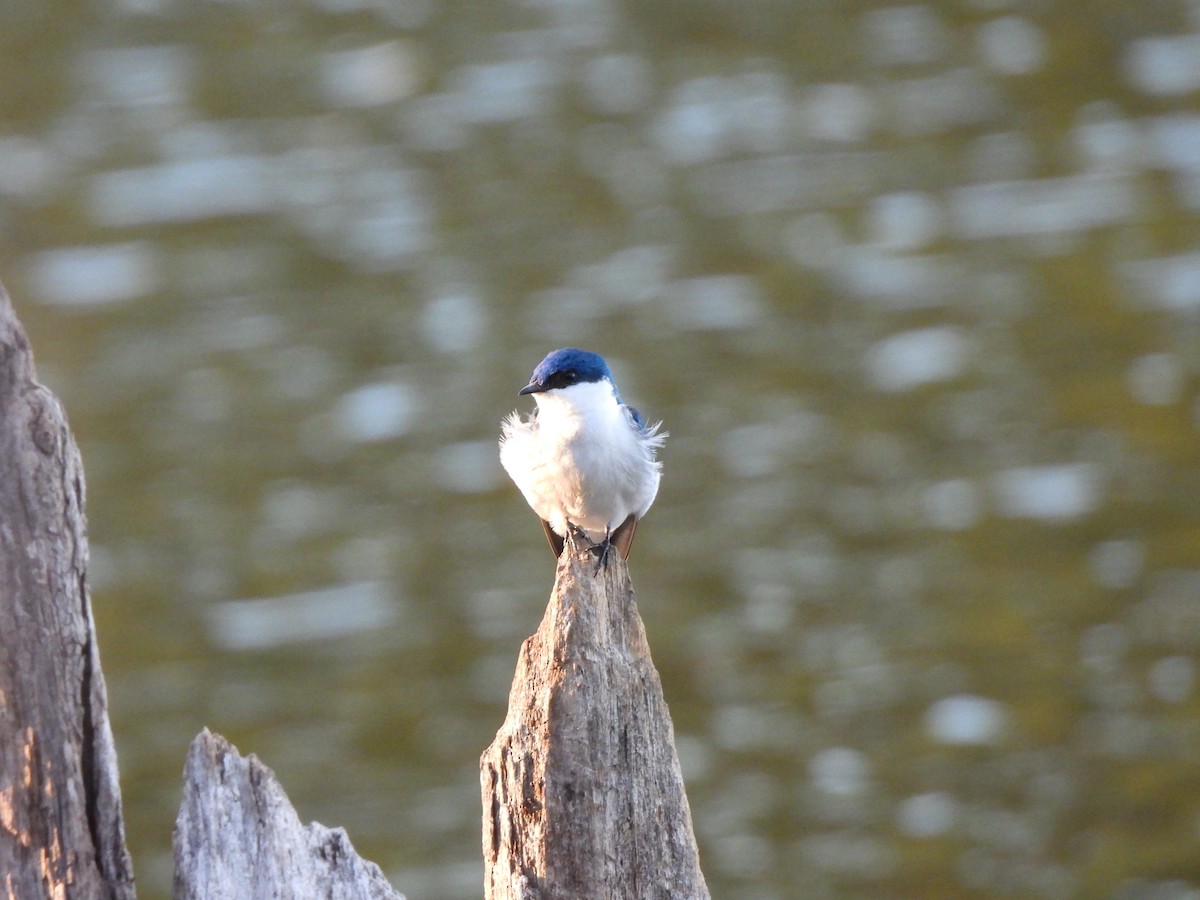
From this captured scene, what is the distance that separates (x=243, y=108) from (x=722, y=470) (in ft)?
17.4

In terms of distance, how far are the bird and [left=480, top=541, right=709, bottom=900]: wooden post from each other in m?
1.70

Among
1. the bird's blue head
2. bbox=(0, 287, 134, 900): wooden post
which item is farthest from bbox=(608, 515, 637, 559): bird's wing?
bbox=(0, 287, 134, 900): wooden post

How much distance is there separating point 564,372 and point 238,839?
3056 millimetres

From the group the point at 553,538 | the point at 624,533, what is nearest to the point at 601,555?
the point at 624,533

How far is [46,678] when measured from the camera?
3.78 m

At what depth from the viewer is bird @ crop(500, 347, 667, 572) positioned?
6336mm

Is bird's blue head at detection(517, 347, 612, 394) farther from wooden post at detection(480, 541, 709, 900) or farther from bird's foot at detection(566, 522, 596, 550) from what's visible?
wooden post at detection(480, 541, 709, 900)

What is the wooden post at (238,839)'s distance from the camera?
391 cm

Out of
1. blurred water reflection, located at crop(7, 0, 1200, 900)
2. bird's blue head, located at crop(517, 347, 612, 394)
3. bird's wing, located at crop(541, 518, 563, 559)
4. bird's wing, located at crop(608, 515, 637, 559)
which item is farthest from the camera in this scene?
blurred water reflection, located at crop(7, 0, 1200, 900)

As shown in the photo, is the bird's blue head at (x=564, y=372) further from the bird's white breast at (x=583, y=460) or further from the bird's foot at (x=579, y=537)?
the bird's foot at (x=579, y=537)

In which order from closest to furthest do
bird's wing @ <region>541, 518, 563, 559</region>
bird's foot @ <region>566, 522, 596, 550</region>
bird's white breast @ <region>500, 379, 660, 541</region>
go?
1. bird's foot @ <region>566, 522, 596, 550</region>
2. bird's white breast @ <region>500, 379, 660, 541</region>
3. bird's wing @ <region>541, 518, 563, 559</region>

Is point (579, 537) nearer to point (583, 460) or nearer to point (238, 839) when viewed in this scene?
point (583, 460)

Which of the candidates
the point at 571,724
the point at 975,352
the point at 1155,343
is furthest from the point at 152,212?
the point at 571,724

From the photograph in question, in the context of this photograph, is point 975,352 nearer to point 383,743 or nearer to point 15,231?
point 383,743
